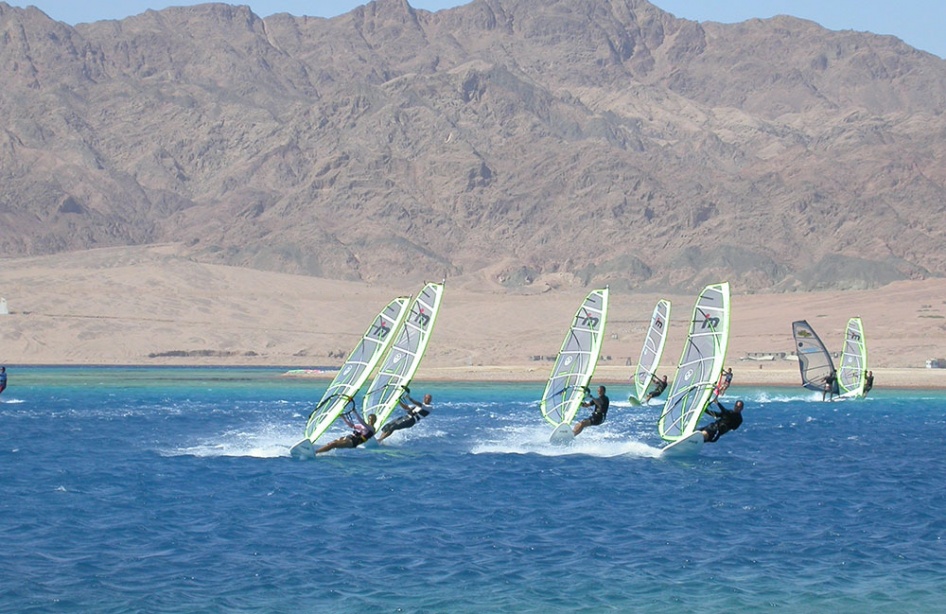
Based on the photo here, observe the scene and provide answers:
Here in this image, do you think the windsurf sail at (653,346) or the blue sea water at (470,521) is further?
the windsurf sail at (653,346)

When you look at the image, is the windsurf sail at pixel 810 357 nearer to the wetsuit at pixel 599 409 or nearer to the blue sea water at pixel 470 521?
the blue sea water at pixel 470 521

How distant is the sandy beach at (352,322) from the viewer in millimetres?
100312

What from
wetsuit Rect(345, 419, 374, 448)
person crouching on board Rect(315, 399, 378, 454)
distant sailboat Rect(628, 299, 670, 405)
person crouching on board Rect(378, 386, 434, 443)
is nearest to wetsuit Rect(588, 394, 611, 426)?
person crouching on board Rect(378, 386, 434, 443)

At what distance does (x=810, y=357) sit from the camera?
254 ft

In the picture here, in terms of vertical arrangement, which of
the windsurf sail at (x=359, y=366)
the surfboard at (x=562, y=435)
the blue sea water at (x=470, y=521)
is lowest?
the blue sea water at (x=470, y=521)

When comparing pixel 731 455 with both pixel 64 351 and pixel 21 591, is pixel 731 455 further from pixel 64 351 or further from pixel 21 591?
pixel 64 351

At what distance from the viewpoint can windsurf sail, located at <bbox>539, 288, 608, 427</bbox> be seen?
42219 millimetres

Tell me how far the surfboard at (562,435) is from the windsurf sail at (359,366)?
20.1 feet

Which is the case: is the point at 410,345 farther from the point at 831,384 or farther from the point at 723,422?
the point at 831,384

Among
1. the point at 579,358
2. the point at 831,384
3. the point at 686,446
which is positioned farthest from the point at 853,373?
the point at 686,446

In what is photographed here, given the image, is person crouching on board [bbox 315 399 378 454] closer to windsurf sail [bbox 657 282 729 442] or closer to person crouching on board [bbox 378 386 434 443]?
person crouching on board [bbox 378 386 434 443]

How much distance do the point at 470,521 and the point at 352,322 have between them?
102393 mm

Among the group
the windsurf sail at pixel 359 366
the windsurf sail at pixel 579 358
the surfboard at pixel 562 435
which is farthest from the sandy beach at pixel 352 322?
the windsurf sail at pixel 359 366

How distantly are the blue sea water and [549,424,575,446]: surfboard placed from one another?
60cm
